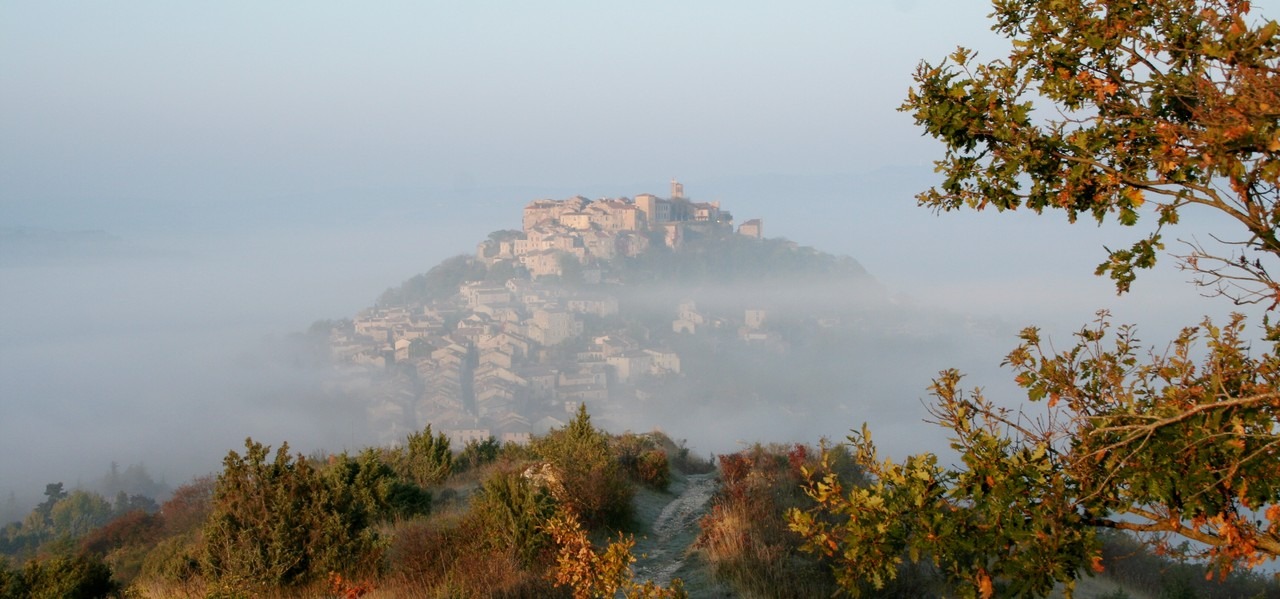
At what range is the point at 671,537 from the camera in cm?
1023

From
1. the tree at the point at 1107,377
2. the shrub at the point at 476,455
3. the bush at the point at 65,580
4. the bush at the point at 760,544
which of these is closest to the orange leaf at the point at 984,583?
the tree at the point at 1107,377

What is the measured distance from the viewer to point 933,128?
3646mm

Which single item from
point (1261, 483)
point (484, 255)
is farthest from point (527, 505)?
point (484, 255)

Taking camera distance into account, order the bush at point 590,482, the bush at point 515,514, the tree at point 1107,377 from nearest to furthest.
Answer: the tree at point 1107,377, the bush at point 515,514, the bush at point 590,482

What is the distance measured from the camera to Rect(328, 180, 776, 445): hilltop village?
416 feet

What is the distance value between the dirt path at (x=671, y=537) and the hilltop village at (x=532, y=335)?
88.9 metres

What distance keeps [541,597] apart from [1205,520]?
4389mm

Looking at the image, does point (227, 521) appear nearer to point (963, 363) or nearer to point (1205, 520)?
point (1205, 520)

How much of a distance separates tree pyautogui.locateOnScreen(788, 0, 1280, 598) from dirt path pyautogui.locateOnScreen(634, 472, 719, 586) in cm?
474

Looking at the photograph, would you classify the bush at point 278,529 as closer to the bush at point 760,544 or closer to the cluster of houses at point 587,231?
the bush at point 760,544

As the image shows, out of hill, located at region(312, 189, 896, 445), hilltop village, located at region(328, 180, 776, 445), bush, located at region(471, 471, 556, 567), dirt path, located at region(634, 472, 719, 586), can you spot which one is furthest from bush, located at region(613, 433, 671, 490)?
hill, located at region(312, 189, 896, 445)

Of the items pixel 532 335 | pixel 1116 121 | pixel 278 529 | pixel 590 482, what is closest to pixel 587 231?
pixel 532 335

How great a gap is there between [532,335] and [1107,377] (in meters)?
146

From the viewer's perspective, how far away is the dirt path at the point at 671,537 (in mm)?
8492
